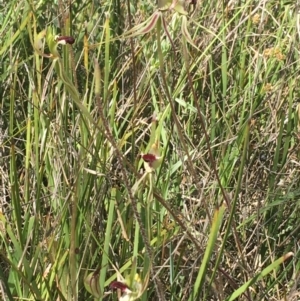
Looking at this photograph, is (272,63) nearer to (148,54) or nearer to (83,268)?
(148,54)

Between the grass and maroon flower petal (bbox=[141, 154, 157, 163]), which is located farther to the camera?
the grass

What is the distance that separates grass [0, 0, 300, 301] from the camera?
0.74 m

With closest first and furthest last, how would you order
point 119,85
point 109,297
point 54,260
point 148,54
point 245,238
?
point 54,260 → point 109,297 → point 245,238 → point 148,54 → point 119,85

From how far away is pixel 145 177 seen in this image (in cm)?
63

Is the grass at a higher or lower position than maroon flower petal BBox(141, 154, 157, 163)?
lower

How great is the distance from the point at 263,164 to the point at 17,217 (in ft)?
1.82

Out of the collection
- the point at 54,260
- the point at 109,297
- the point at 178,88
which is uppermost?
the point at 178,88

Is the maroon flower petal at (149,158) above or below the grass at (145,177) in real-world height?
above

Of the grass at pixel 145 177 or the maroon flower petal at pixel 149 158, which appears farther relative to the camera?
the grass at pixel 145 177

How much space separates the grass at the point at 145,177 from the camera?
0.74m

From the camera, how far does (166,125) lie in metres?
1.21

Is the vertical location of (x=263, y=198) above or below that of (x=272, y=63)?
below

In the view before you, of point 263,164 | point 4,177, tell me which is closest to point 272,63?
point 263,164

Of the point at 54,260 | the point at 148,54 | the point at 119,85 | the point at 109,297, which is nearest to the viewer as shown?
the point at 54,260
